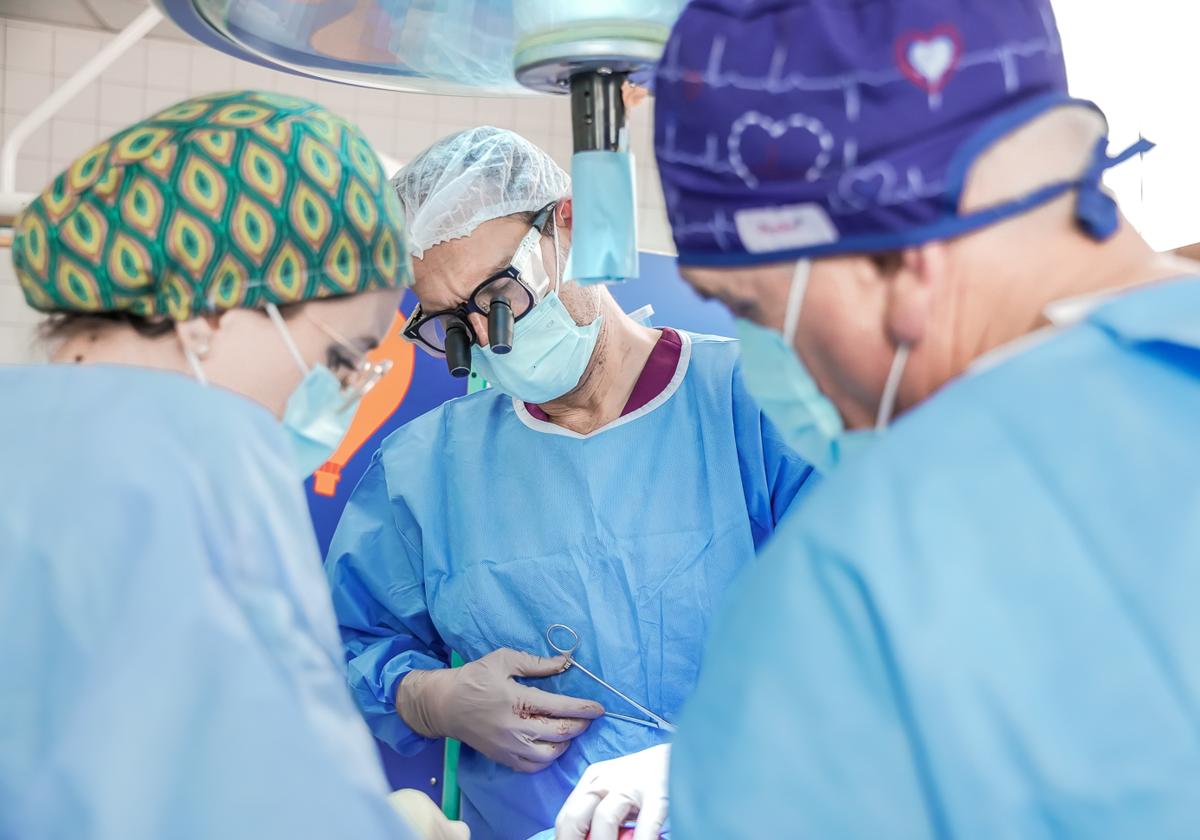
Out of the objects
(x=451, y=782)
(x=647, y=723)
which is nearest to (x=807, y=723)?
(x=647, y=723)

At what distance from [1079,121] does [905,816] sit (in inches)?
Result: 20.7

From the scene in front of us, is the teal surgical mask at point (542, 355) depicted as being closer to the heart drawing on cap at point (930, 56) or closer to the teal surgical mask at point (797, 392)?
the teal surgical mask at point (797, 392)

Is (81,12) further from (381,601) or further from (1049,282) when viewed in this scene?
(1049,282)

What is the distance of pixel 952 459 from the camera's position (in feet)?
2.41

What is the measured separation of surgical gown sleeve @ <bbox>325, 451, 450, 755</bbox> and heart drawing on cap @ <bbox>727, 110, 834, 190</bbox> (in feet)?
4.06

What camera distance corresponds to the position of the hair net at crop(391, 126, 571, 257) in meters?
1.81

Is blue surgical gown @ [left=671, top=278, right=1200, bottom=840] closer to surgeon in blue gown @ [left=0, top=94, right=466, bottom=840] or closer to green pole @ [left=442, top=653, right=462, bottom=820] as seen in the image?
surgeon in blue gown @ [left=0, top=94, right=466, bottom=840]

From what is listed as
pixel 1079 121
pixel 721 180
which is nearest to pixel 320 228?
pixel 721 180

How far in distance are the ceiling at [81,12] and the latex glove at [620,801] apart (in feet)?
13.0

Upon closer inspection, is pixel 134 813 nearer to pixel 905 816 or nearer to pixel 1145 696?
pixel 905 816

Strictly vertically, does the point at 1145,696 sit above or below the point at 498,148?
below

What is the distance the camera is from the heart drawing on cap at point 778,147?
858 millimetres

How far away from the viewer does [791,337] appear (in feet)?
3.14

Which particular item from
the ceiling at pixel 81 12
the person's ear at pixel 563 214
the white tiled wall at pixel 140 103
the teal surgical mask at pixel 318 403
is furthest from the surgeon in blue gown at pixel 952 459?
the ceiling at pixel 81 12
